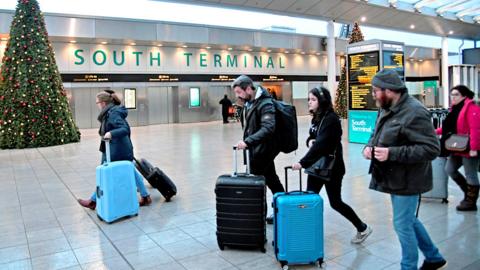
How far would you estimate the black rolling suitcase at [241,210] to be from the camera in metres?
3.80

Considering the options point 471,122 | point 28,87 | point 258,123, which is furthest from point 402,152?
point 28,87

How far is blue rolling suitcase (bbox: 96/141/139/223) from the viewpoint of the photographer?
4977 mm

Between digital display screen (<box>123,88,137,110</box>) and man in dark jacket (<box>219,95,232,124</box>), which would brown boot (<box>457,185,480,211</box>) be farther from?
digital display screen (<box>123,88,137,110</box>)

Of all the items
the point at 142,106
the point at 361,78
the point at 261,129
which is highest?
the point at 361,78

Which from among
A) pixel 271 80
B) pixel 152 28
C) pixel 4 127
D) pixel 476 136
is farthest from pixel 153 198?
pixel 271 80

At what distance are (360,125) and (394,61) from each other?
2.02m

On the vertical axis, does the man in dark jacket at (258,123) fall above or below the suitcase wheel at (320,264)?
above

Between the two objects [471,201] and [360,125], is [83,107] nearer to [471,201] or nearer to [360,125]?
[360,125]

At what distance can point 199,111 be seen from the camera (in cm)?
2470

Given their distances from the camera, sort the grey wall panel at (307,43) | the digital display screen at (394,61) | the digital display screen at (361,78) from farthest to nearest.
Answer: the grey wall panel at (307,43) < the digital display screen at (361,78) < the digital display screen at (394,61)

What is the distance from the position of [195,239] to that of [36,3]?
12548mm

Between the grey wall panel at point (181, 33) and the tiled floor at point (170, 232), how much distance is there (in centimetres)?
1366

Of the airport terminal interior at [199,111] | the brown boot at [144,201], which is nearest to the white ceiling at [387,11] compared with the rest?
the airport terminal interior at [199,111]

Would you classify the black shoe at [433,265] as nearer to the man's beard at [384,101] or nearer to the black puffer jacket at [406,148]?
the black puffer jacket at [406,148]
